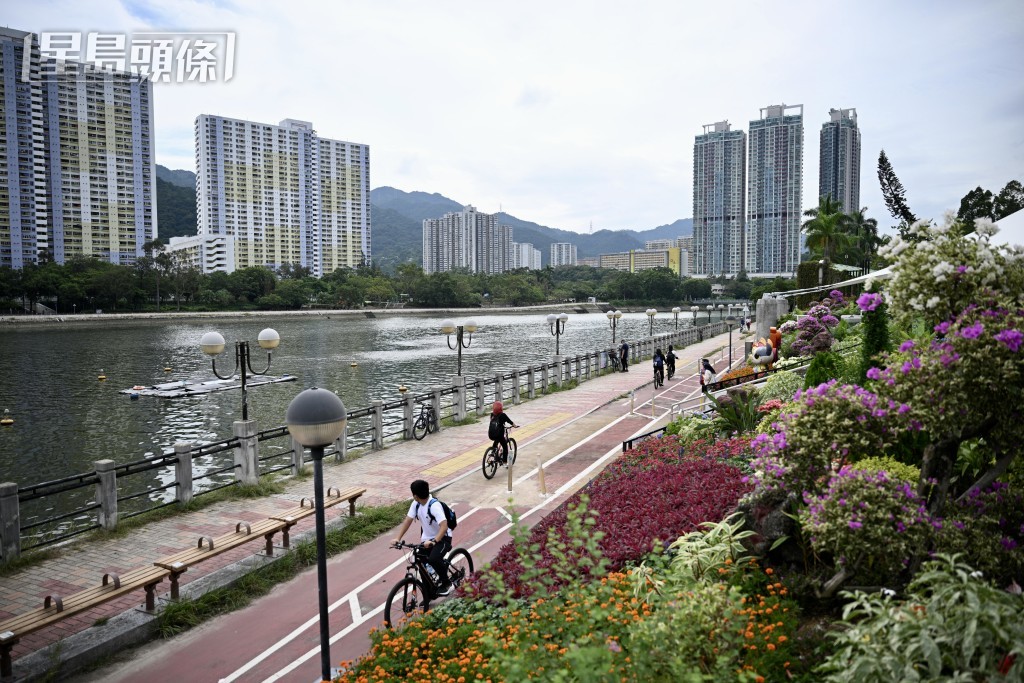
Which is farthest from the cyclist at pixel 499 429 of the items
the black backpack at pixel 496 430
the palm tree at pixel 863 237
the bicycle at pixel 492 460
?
the palm tree at pixel 863 237

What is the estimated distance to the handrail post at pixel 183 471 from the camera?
11391 mm

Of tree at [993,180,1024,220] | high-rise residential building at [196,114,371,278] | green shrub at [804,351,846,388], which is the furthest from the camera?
high-rise residential building at [196,114,371,278]

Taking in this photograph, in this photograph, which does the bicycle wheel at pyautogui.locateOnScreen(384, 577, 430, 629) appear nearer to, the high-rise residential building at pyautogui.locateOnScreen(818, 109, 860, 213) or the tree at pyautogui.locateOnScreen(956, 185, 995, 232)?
the tree at pyautogui.locateOnScreen(956, 185, 995, 232)

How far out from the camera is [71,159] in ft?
453

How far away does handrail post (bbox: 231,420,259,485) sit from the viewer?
12.8 metres

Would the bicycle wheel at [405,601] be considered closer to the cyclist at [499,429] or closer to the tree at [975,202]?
the cyclist at [499,429]

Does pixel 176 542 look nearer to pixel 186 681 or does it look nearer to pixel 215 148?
pixel 186 681

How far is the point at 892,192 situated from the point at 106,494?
45.5m

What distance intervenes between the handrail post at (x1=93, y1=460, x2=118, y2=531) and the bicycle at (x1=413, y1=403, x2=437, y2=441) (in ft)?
26.4

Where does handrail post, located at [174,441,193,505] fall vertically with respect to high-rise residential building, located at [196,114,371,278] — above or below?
below

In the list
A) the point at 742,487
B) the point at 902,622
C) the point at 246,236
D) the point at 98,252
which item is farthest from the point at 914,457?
the point at 246,236

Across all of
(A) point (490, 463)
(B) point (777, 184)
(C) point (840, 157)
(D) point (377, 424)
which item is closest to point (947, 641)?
(A) point (490, 463)

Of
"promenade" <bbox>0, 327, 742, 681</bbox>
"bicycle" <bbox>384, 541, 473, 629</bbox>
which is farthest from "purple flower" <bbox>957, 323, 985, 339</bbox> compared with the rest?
"bicycle" <bbox>384, 541, 473, 629</bbox>

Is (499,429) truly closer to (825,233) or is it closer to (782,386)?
(782,386)
